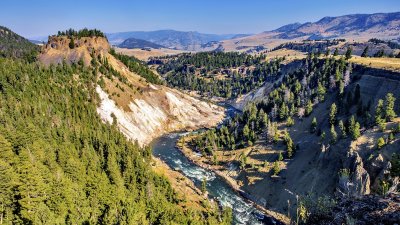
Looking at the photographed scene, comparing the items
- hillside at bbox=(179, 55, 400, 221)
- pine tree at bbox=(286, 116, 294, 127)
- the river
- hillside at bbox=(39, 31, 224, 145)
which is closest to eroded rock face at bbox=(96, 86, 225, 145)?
hillside at bbox=(39, 31, 224, 145)

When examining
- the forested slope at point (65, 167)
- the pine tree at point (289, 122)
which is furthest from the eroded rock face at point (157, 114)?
the pine tree at point (289, 122)


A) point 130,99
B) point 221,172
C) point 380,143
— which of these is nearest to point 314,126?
point 380,143

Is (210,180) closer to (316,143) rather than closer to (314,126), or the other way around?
(316,143)

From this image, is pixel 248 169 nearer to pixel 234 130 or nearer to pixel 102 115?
pixel 234 130

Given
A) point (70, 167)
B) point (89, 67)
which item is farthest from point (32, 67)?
point (70, 167)

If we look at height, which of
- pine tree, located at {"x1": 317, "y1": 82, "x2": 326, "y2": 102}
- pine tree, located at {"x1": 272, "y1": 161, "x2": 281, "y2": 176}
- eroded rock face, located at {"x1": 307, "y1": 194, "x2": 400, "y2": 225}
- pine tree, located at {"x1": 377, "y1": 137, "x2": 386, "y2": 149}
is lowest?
pine tree, located at {"x1": 272, "y1": 161, "x2": 281, "y2": 176}

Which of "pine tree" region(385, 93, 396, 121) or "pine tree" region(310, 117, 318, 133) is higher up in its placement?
"pine tree" region(385, 93, 396, 121)

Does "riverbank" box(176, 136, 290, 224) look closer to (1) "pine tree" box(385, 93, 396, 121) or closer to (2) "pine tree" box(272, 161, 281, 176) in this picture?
(2) "pine tree" box(272, 161, 281, 176)
